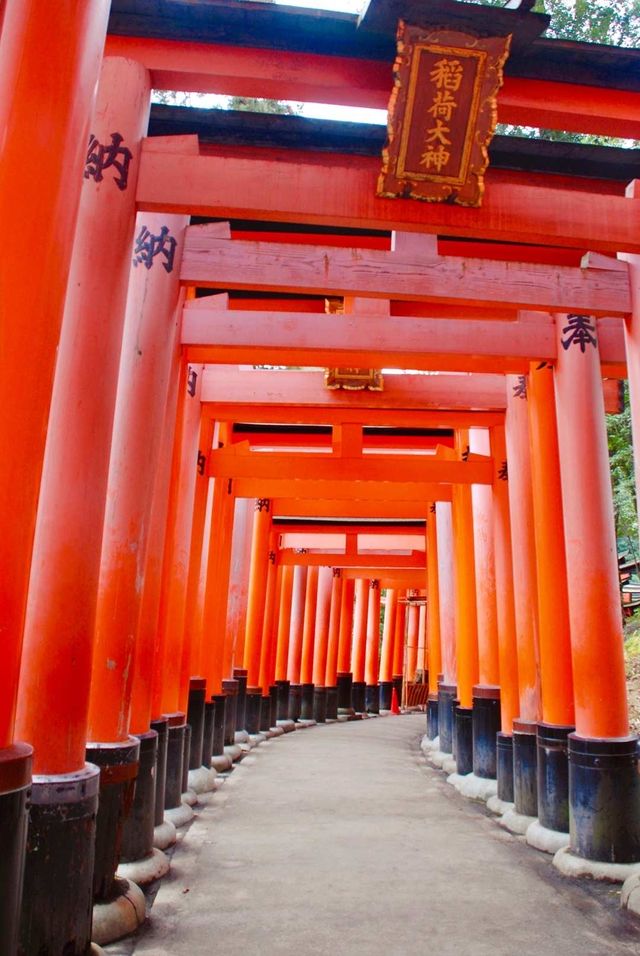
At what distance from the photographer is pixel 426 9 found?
458cm

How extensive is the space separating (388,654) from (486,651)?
760 inches

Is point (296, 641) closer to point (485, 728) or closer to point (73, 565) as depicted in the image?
point (485, 728)

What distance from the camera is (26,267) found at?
2932mm

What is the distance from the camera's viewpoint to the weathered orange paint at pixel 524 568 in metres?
7.76

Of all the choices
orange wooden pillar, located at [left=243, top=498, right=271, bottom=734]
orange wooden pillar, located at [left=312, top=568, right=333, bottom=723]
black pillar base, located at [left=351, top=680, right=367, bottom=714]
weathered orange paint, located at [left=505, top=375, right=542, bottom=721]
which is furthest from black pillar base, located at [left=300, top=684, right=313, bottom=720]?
weathered orange paint, located at [left=505, top=375, right=542, bottom=721]

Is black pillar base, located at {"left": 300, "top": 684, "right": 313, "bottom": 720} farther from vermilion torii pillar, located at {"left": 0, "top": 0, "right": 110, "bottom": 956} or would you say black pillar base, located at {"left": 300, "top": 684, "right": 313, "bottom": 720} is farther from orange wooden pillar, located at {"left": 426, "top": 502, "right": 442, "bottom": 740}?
vermilion torii pillar, located at {"left": 0, "top": 0, "right": 110, "bottom": 956}

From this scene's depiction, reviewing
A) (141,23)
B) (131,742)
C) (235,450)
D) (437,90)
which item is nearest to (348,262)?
(437,90)

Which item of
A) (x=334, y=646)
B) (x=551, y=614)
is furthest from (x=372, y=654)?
(x=551, y=614)

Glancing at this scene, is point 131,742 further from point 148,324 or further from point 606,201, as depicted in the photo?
point 606,201

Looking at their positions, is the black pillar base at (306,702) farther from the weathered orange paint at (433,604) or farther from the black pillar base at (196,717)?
the black pillar base at (196,717)

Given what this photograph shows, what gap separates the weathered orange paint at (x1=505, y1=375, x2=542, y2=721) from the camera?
305 inches

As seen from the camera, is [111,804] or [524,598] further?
[524,598]

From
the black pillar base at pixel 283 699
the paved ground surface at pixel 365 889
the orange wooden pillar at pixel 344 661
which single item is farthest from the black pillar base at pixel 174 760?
the orange wooden pillar at pixel 344 661

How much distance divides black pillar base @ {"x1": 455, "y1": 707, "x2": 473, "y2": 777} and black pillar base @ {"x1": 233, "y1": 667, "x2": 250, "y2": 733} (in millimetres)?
5338
